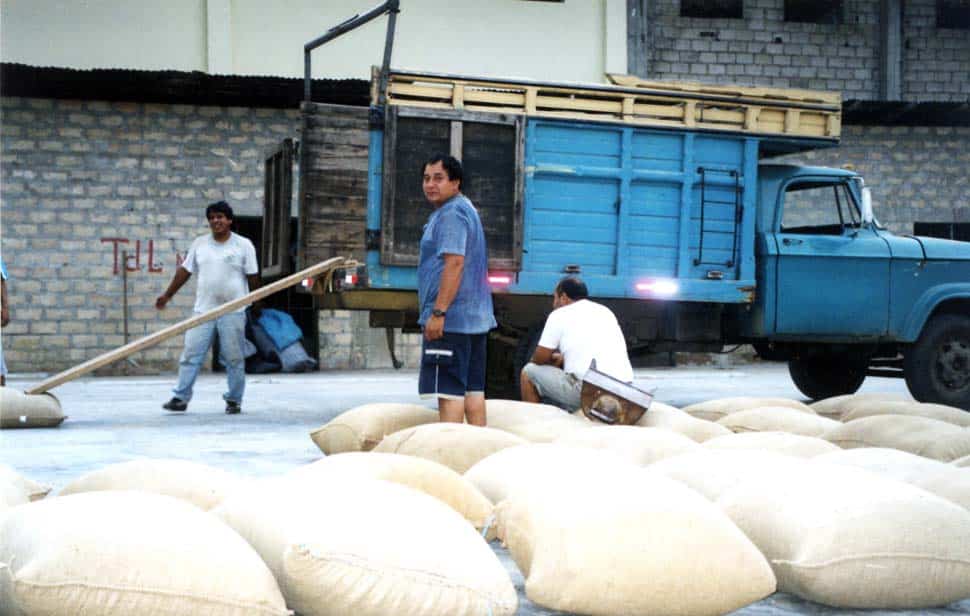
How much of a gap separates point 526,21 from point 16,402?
10401 millimetres

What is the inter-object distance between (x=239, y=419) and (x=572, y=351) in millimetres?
2725

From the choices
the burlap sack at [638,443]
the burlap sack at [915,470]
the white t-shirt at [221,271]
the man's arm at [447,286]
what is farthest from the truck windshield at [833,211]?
the burlap sack at [915,470]

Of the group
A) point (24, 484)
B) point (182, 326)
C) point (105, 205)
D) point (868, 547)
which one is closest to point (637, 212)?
point (182, 326)

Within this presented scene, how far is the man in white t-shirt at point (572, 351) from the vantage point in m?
6.69

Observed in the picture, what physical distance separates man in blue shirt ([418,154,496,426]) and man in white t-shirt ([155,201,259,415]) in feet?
9.98

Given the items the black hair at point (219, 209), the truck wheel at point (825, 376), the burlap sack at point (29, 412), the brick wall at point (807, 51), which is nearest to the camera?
the burlap sack at point (29, 412)

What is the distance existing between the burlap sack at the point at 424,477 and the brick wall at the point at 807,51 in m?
14.3

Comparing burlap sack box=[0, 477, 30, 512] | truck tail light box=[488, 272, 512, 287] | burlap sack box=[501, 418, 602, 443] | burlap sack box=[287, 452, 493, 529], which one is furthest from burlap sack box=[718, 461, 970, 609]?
truck tail light box=[488, 272, 512, 287]

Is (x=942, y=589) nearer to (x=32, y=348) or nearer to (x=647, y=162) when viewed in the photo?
(x=647, y=162)

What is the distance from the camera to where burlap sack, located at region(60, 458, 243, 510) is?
321 centimetres

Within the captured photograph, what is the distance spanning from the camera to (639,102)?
907cm

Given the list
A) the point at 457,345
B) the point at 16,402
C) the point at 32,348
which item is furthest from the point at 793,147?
the point at 32,348

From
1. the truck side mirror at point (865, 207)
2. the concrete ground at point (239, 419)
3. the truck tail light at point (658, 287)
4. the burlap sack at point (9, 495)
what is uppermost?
the truck side mirror at point (865, 207)

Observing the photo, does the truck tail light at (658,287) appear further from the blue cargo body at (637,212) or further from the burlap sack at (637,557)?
the burlap sack at (637,557)
